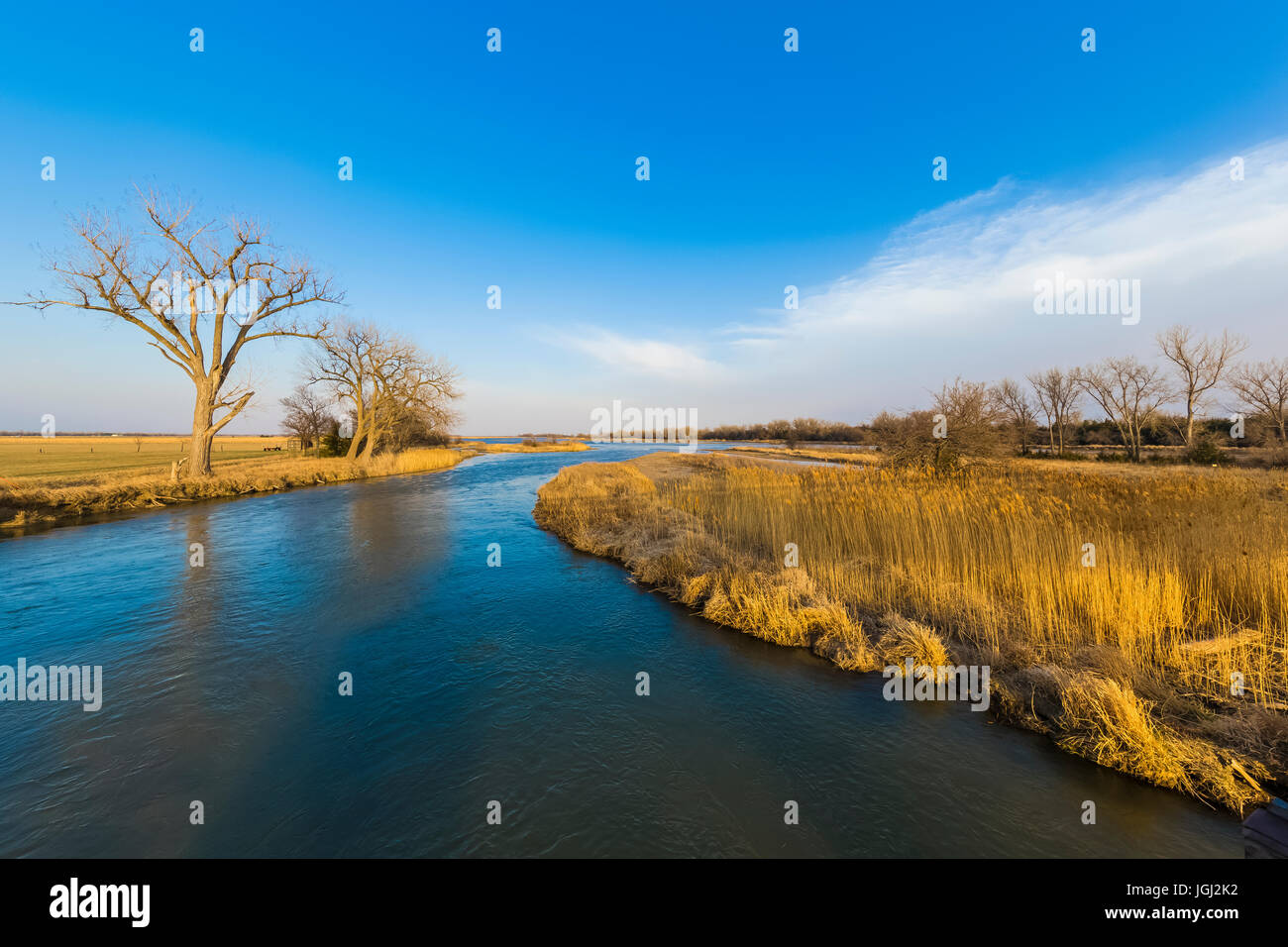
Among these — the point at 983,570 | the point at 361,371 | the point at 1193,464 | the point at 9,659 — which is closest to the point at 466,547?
the point at 9,659

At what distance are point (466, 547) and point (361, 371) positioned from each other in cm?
3468

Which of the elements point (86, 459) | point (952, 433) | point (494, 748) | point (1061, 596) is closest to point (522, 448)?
point (86, 459)

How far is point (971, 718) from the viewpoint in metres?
5.47

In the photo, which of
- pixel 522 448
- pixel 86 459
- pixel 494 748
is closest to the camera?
pixel 494 748

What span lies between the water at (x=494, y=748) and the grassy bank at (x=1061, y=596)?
1.74 feet

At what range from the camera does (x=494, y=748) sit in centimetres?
495

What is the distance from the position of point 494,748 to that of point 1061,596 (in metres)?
8.08
